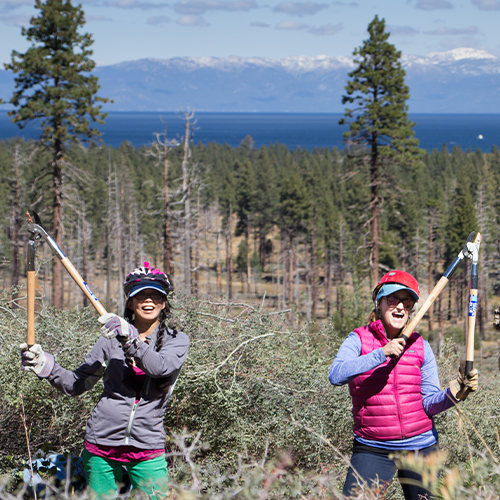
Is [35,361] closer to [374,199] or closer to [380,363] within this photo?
[380,363]

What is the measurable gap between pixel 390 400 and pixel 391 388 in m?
0.07

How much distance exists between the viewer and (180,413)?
17.7 ft

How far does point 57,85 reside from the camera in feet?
73.6

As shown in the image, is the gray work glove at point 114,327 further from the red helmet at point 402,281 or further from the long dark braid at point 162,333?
the red helmet at point 402,281

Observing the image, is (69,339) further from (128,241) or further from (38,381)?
(128,241)

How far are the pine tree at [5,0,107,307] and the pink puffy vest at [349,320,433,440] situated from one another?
20265mm

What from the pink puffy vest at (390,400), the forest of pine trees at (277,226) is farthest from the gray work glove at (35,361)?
the forest of pine trees at (277,226)

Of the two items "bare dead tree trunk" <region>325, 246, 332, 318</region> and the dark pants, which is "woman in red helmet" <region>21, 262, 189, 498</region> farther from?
"bare dead tree trunk" <region>325, 246, 332, 318</region>

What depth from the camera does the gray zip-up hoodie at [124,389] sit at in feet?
11.3

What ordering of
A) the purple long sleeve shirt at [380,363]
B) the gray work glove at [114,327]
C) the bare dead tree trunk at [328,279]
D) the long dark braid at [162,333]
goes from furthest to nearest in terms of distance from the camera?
the bare dead tree trunk at [328,279]
the long dark braid at [162,333]
the purple long sleeve shirt at [380,363]
the gray work glove at [114,327]

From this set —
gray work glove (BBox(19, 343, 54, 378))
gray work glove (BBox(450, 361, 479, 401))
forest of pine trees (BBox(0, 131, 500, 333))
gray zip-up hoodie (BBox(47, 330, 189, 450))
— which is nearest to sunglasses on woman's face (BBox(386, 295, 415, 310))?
gray work glove (BBox(450, 361, 479, 401))

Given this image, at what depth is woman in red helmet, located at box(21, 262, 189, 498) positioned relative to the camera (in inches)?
135

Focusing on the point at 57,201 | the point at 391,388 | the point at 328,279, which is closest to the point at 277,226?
the point at 328,279

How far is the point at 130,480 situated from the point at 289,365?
2195 mm
